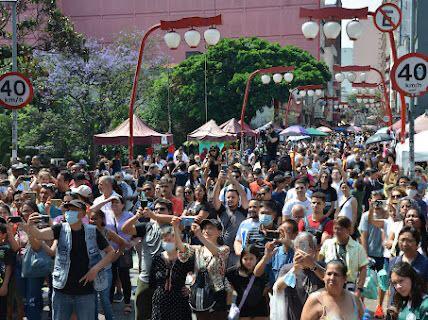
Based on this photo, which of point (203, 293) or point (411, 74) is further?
point (411, 74)

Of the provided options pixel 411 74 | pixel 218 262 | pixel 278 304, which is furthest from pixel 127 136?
pixel 278 304

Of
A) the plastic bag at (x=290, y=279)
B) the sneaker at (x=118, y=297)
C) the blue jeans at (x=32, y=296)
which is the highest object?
the plastic bag at (x=290, y=279)

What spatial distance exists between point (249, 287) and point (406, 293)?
163 cm

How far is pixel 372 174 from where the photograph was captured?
52.9 ft

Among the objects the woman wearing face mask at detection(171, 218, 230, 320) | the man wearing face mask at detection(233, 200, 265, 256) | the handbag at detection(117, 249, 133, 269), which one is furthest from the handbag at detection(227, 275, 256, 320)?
the handbag at detection(117, 249, 133, 269)

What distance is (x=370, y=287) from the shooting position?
27.4 feet

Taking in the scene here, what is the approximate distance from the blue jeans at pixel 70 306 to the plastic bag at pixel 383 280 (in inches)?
127

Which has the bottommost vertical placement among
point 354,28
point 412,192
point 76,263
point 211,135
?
point 211,135

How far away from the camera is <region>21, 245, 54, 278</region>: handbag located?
828 cm

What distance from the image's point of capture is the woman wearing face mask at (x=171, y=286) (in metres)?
6.86

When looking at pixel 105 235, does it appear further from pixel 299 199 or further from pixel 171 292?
pixel 299 199

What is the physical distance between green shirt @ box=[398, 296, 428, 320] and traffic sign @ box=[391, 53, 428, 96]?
19.6 ft

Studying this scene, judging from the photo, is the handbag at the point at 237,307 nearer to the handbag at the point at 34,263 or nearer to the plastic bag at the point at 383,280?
the plastic bag at the point at 383,280

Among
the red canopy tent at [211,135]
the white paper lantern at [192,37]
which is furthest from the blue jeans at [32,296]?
the red canopy tent at [211,135]
